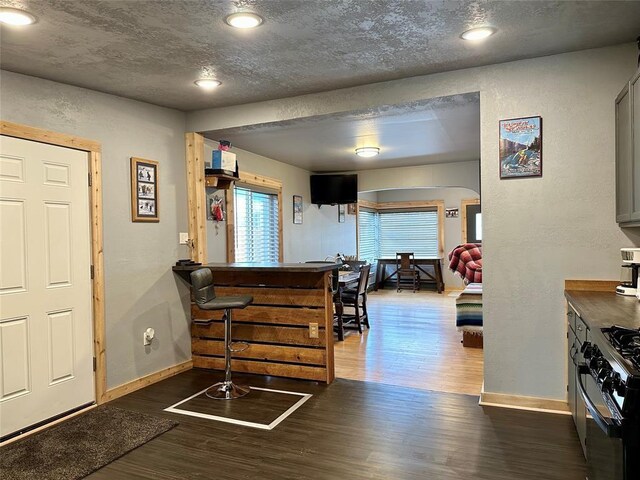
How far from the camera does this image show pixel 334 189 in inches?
293

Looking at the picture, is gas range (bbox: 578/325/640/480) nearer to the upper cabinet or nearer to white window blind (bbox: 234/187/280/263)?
the upper cabinet

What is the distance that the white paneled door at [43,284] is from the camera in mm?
2938

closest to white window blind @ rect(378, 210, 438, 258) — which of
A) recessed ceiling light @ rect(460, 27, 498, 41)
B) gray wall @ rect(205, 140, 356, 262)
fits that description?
gray wall @ rect(205, 140, 356, 262)

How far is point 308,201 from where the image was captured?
7.41 metres

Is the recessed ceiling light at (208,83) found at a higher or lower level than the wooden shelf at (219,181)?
higher

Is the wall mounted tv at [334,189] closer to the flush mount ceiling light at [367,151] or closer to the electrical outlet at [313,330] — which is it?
the flush mount ceiling light at [367,151]

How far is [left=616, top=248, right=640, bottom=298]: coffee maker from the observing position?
2.63m

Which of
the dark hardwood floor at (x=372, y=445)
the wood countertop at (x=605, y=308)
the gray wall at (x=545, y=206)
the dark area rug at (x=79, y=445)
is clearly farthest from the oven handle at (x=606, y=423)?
the dark area rug at (x=79, y=445)

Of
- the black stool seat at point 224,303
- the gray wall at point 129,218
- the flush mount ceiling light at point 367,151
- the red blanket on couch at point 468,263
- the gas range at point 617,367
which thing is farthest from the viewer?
the red blanket on couch at point 468,263

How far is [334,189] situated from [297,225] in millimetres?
967

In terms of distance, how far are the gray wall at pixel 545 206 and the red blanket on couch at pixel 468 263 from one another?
9.73 ft

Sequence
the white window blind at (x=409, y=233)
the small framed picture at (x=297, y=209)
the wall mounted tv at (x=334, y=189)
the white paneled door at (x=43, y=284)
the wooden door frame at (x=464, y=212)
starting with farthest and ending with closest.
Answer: the white window blind at (x=409, y=233)
the wooden door frame at (x=464, y=212)
the wall mounted tv at (x=334, y=189)
the small framed picture at (x=297, y=209)
the white paneled door at (x=43, y=284)

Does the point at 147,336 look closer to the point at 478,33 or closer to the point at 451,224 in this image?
the point at 478,33

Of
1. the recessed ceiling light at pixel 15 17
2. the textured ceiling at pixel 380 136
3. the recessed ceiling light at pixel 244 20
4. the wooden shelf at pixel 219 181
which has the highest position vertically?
the recessed ceiling light at pixel 244 20
